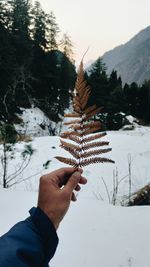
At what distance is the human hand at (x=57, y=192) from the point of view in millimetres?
1138

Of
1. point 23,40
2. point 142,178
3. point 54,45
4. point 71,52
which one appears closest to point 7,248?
point 142,178

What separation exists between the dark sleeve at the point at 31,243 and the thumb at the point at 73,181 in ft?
0.43

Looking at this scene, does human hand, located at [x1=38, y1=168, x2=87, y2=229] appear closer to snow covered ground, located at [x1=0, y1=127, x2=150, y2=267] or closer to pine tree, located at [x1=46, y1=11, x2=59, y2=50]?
snow covered ground, located at [x1=0, y1=127, x2=150, y2=267]

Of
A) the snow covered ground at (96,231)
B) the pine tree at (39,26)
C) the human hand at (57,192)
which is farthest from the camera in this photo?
the pine tree at (39,26)

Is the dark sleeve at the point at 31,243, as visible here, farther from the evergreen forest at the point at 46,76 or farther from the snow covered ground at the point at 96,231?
the evergreen forest at the point at 46,76

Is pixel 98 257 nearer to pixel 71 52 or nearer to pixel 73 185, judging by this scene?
pixel 73 185

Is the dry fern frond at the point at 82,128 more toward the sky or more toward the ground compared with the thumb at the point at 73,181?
more toward the sky

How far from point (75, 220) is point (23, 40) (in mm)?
29438

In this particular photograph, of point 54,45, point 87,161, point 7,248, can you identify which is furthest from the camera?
point 54,45

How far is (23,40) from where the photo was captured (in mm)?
31359

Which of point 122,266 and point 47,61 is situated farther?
point 47,61

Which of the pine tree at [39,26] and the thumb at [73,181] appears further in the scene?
the pine tree at [39,26]

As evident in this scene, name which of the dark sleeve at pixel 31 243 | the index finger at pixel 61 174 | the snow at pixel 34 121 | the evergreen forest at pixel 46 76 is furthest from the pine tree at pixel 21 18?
the dark sleeve at pixel 31 243

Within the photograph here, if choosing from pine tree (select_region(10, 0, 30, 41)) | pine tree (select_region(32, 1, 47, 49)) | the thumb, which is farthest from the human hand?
pine tree (select_region(32, 1, 47, 49))
